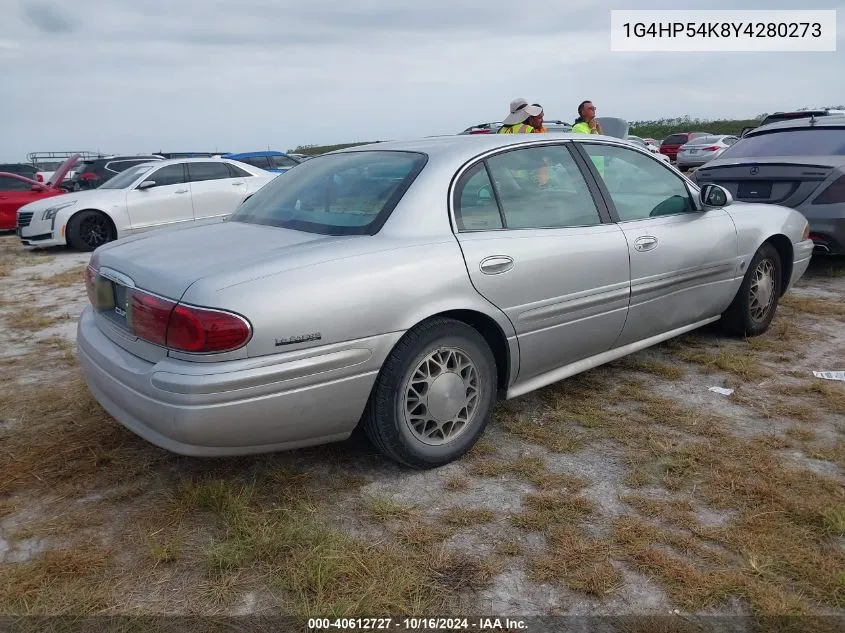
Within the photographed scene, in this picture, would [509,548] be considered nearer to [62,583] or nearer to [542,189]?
[62,583]

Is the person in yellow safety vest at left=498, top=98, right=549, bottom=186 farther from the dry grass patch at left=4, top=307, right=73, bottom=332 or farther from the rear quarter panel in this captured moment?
the dry grass patch at left=4, top=307, right=73, bottom=332

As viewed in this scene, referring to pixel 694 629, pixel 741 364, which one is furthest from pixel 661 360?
pixel 694 629

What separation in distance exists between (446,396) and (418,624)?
106cm

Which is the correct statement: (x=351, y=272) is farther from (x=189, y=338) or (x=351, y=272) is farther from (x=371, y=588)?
(x=371, y=588)

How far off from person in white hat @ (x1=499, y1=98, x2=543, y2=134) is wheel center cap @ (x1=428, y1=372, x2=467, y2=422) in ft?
13.5

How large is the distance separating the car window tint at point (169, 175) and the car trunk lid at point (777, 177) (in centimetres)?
797

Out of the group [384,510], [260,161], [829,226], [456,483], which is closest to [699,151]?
[260,161]

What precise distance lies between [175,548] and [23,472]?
1.09m

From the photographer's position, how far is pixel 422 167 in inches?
123

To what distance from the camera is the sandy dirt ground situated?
2.24 meters

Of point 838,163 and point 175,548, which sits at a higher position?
point 838,163

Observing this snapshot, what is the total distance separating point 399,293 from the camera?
2723mm

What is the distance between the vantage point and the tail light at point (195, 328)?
2.40 meters

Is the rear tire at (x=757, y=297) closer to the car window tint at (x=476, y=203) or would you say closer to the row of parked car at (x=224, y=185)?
the row of parked car at (x=224, y=185)
